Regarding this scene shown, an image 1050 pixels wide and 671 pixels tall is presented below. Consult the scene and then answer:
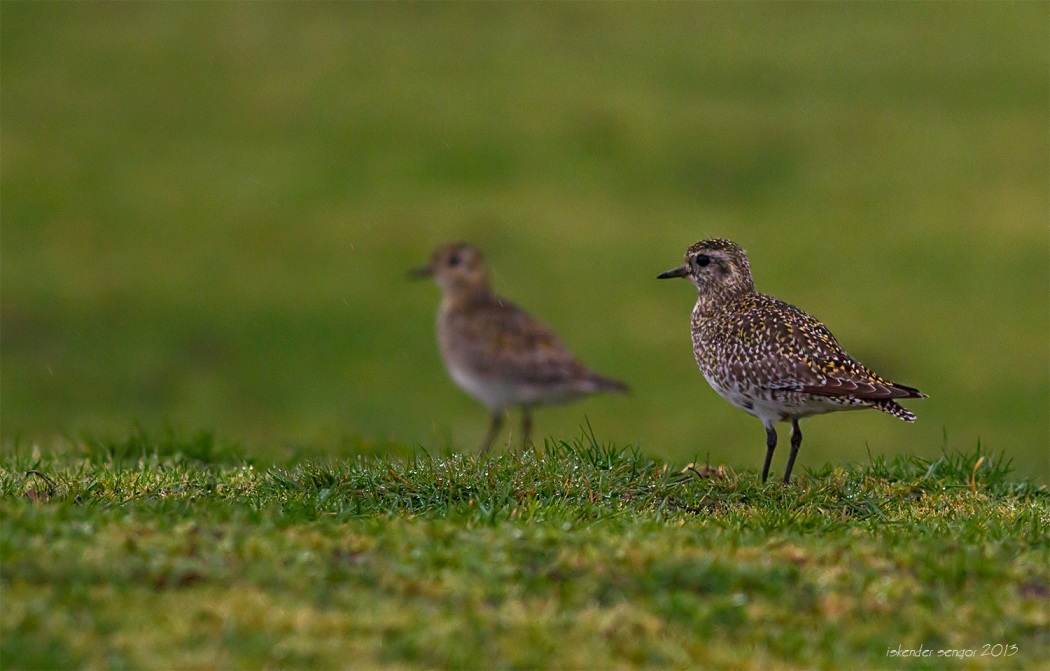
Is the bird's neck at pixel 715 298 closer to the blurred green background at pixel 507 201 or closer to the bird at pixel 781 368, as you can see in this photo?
the bird at pixel 781 368

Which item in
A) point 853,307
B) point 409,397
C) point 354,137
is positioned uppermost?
point 354,137

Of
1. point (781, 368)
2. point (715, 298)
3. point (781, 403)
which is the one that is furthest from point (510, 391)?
point (781, 368)

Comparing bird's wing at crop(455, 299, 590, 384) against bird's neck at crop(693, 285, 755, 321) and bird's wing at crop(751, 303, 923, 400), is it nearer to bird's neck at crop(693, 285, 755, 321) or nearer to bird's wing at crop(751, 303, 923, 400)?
bird's neck at crop(693, 285, 755, 321)

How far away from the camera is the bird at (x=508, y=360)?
583 inches

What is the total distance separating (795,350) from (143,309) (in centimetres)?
1431

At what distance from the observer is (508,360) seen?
1491cm

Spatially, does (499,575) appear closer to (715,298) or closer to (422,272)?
(715,298)

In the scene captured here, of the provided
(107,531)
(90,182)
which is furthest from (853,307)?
(107,531)

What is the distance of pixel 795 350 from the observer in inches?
374

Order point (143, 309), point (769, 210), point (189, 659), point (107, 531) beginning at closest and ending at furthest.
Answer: point (189, 659) → point (107, 531) → point (143, 309) → point (769, 210)

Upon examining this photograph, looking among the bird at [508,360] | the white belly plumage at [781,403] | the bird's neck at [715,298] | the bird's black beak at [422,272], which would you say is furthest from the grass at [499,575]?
the bird's black beak at [422,272]

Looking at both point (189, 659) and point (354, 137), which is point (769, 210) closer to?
point (354, 137)

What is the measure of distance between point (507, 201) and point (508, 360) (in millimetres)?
9318

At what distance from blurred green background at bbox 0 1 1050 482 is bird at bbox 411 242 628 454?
238cm
